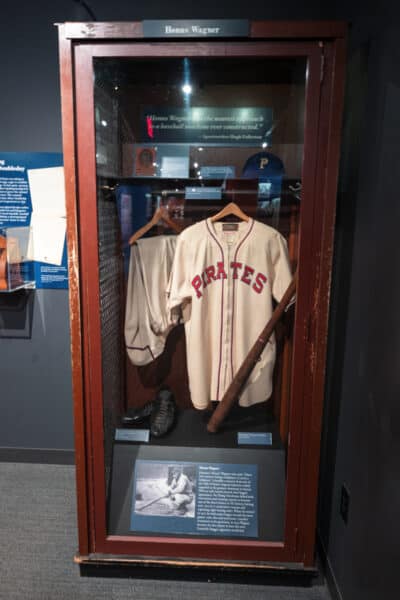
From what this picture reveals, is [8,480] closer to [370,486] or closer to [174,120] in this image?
[370,486]

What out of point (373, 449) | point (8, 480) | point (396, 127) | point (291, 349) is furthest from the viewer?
point (8, 480)

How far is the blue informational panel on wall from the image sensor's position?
1.97 m

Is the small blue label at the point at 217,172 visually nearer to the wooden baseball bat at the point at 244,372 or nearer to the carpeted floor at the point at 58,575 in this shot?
the wooden baseball bat at the point at 244,372

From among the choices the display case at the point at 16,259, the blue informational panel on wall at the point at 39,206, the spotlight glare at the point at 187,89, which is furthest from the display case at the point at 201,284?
the display case at the point at 16,259

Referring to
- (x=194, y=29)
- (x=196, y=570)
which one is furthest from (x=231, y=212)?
(x=196, y=570)

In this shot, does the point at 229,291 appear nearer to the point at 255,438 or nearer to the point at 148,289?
the point at 148,289

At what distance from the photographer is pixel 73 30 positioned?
120cm

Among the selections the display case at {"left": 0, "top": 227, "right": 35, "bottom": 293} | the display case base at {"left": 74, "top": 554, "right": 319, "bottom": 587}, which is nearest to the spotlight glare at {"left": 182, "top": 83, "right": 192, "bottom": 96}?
the display case at {"left": 0, "top": 227, "right": 35, "bottom": 293}

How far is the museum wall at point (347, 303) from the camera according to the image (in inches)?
42.7

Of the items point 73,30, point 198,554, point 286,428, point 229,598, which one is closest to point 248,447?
point 286,428

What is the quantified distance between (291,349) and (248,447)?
0.43 metres

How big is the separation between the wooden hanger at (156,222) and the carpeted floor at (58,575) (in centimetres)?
132

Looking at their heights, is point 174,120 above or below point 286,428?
above

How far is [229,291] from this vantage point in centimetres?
155
